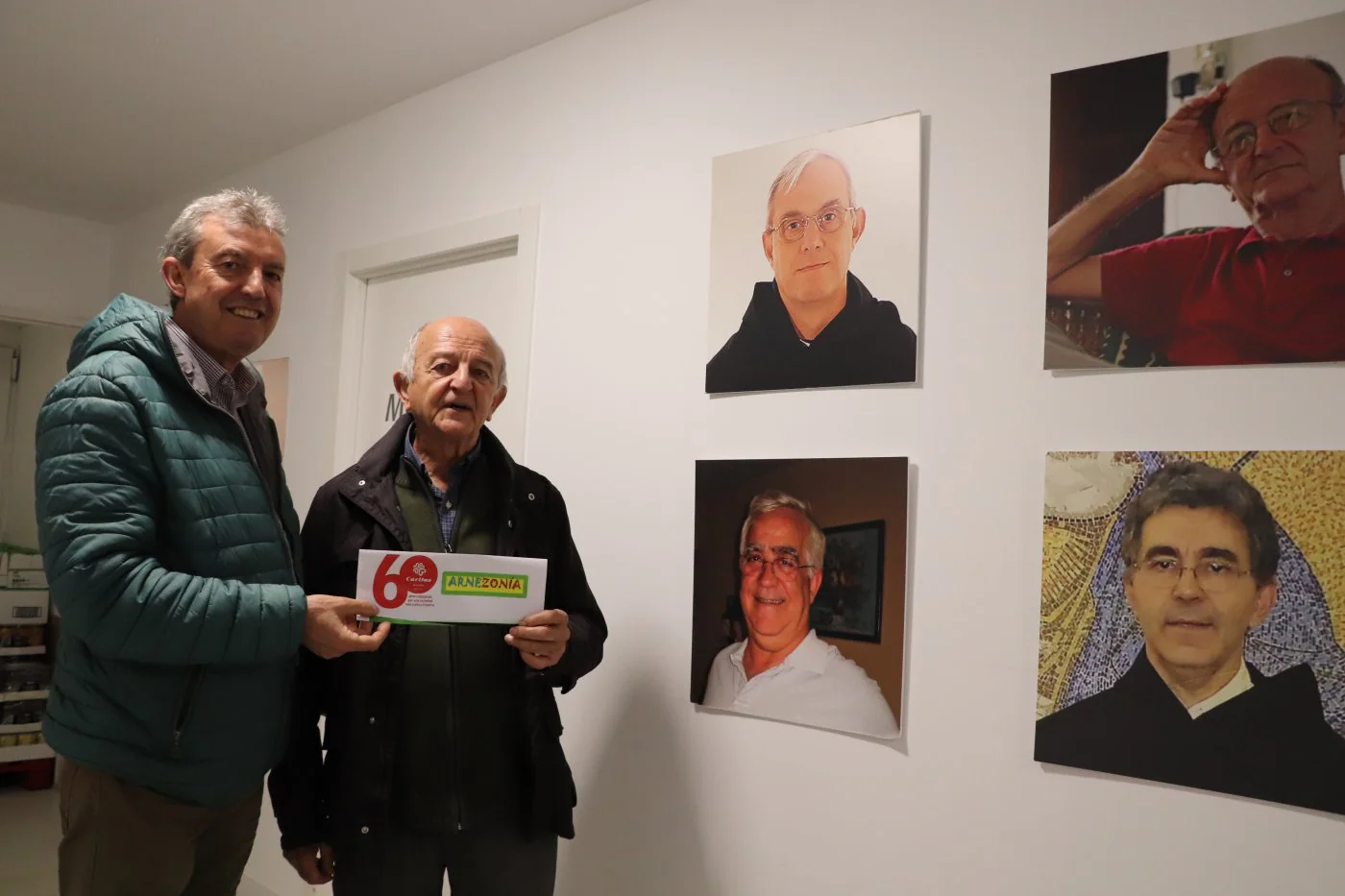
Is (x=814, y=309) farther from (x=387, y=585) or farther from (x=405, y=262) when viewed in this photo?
(x=405, y=262)

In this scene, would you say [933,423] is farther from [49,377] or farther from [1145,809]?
[49,377]

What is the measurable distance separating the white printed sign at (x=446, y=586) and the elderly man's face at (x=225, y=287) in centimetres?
41

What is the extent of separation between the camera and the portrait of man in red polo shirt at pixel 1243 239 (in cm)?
126

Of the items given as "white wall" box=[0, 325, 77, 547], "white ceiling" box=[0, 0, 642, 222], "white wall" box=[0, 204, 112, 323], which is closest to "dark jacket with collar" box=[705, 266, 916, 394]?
"white ceiling" box=[0, 0, 642, 222]

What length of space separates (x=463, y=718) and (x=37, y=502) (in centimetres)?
69

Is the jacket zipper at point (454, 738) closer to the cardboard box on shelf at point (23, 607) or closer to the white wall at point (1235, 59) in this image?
the white wall at point (1235, 59)

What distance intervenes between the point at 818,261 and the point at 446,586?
0.90 meters

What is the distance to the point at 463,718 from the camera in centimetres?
153

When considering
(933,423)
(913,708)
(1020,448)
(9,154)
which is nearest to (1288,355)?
(1020,448)

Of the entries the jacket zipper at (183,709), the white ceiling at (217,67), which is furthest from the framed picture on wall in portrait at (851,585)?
the white ceiling at (217,67)

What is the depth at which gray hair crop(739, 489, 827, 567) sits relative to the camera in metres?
1.72

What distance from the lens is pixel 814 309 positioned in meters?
1.74

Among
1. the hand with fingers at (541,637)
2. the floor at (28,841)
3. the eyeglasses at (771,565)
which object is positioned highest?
the eyeglasses at (771,565)

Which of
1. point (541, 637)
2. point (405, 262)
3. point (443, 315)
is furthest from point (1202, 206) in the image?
point (405, 262)
